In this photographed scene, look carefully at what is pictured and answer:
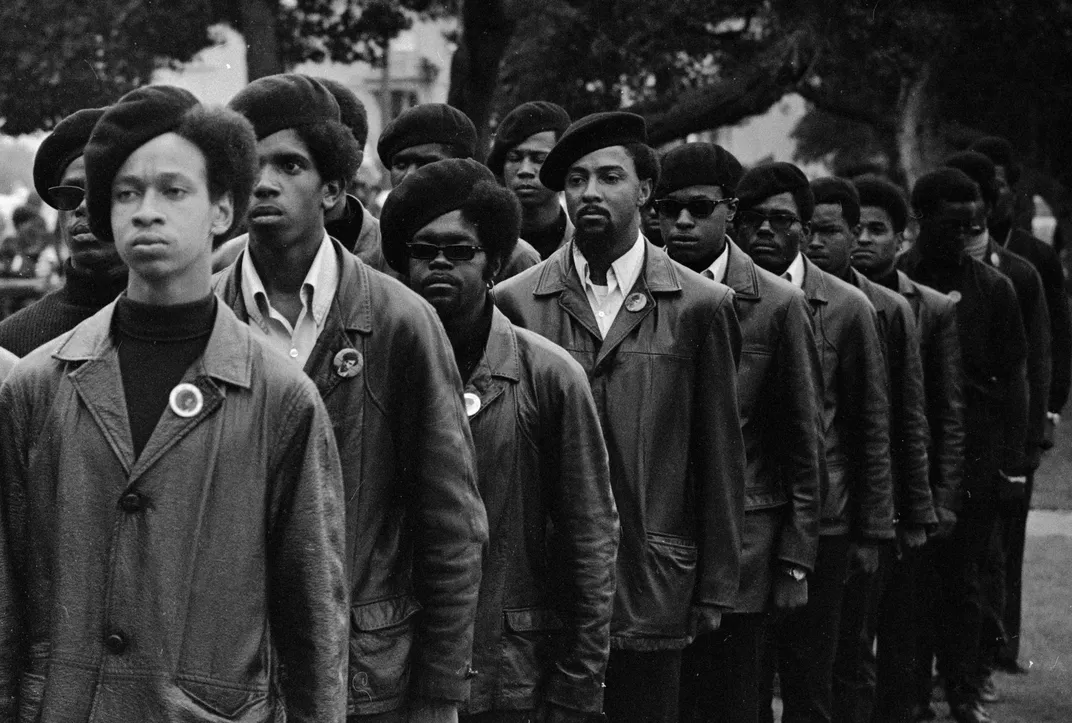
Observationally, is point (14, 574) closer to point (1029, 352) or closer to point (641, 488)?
point (641, 488)

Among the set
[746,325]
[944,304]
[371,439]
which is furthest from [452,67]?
[371,439]

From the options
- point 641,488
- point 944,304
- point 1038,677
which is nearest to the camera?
point 641,488

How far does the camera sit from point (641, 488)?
613 cm

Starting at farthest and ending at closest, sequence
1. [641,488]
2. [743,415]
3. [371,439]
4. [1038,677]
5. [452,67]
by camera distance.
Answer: [452,67] < [1038,677] < [743,415] < [641,488] < [371,439]

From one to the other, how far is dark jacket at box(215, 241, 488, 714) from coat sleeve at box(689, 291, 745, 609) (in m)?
1.68

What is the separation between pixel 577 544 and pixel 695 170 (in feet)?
8.30

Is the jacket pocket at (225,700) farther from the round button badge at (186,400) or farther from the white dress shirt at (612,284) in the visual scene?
the white dress shirt at (612,284)

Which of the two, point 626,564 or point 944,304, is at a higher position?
point 944,304

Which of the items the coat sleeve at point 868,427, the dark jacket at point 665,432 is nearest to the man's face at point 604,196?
the dark jacket at point 665,432

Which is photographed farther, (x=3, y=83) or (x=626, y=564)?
(x=3, y=83)

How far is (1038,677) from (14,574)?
7.53 meters

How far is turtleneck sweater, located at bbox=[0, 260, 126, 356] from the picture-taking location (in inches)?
219

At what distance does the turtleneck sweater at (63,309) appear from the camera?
18.2 feet

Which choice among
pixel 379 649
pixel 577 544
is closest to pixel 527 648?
pixel 577 544
